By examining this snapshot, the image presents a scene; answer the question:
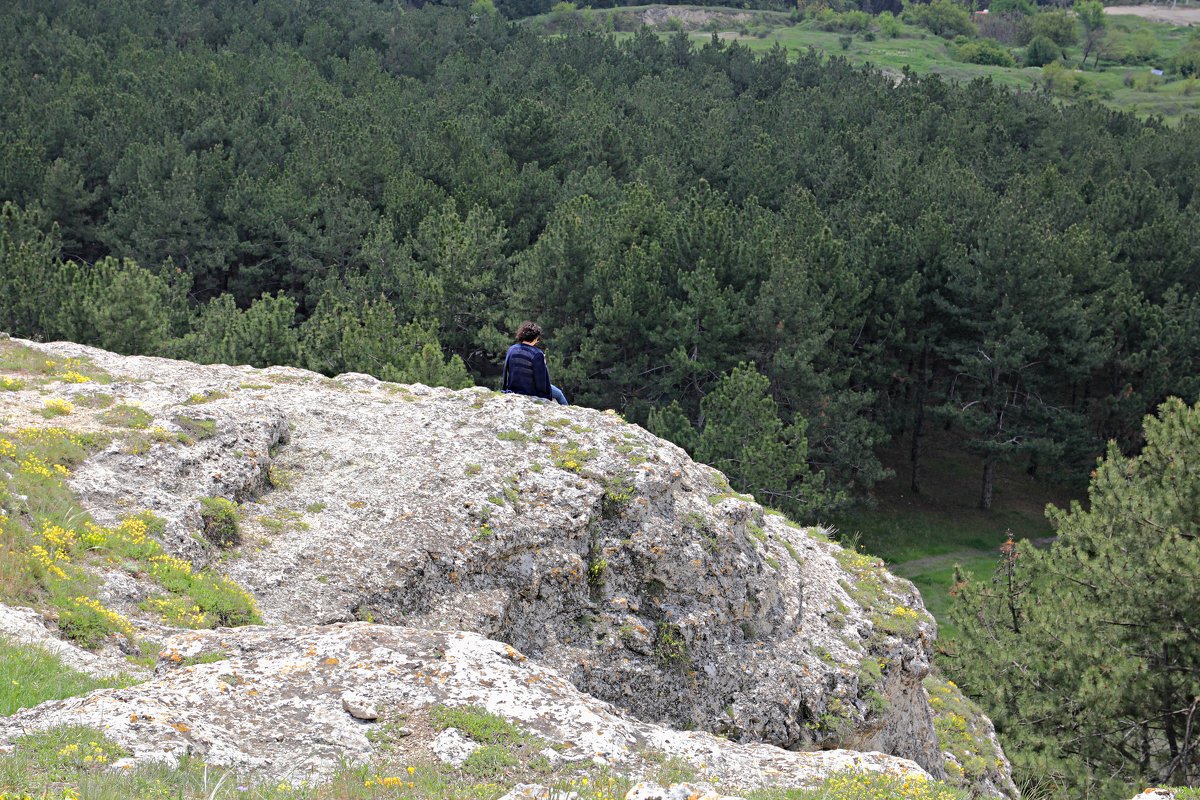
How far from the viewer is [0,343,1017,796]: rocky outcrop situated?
1380cm

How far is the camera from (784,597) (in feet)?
53.1

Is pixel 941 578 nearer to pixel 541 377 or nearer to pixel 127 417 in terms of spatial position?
pixel 541 377

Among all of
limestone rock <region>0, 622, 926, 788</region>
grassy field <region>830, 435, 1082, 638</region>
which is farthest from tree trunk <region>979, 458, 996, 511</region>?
limestone rock <region>0, 622, 926, 788</region>

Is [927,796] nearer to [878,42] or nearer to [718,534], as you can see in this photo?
[718,534]

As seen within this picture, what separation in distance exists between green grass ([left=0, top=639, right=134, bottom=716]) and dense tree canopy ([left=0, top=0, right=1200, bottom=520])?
19.9 meters

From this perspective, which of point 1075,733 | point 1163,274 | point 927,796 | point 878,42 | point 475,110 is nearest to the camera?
point 927,796

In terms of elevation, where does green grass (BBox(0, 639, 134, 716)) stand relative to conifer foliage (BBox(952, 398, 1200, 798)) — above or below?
above

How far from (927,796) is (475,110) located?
65.9 metres

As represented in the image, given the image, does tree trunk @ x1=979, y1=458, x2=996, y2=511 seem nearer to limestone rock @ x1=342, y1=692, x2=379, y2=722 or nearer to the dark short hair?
the dark short hair

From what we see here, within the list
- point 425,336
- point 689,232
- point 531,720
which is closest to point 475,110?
point 689,232

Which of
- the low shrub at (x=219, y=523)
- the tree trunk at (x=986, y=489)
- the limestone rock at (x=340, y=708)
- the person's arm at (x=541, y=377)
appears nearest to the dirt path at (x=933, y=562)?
the tree trunk at (x=986, y=489)

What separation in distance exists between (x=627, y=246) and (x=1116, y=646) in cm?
2736

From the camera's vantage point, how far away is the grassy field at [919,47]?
14125cm

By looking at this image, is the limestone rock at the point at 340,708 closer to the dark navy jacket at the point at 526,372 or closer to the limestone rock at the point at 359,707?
the limestone rock at the point at 359,707
